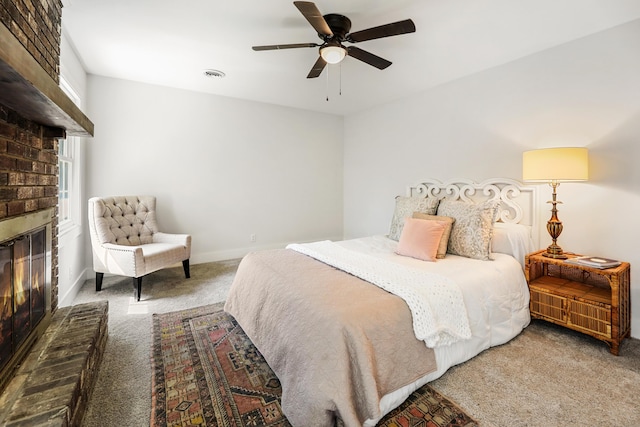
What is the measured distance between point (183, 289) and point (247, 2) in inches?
109

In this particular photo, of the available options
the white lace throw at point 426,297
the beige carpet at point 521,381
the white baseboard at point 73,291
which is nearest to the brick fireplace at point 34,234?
the beige carpet at point 521,381

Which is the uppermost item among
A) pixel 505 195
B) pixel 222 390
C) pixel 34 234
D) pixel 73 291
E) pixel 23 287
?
pixel 505 195

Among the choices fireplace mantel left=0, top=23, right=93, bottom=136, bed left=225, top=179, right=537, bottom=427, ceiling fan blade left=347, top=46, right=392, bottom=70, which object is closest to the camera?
fireplace mantel left=0, top=23, right=93, bottom=136

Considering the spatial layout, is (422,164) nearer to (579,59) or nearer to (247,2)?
(579,59)

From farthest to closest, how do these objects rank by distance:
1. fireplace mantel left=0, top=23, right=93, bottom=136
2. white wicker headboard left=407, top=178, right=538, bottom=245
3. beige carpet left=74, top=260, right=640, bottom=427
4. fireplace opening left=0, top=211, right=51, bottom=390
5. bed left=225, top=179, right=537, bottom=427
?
white wicker headboard left=407, top=178, right=538, bottom=245 < beige carpet left=74, top=260, right=640, bottom=427 < bed left=225, top=179, right=537, bottom=427 < fireplace opening left=0, top=211, right=51, bottom=390 < fireplace mantel left=0, top=23, right=93, bottom=136

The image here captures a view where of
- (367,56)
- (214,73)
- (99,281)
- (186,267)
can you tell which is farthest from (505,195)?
(99,281)

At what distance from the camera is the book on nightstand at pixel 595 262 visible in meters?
2.11

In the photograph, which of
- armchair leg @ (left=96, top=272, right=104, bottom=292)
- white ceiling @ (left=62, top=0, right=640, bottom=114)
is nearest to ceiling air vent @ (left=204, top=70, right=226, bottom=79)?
white ceiling @ (left=62, top=0, right=640, bottom=114)

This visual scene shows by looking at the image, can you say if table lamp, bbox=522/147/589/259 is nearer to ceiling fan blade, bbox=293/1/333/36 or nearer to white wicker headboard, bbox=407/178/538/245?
white wicker headboard, bbox=407/178/538/245

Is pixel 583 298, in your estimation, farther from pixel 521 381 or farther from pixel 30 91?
pixel 30 91

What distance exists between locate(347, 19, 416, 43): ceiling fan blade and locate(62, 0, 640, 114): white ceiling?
0.77ft

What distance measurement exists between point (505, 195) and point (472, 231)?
30.4 inches

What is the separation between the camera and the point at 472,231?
2.55 meters

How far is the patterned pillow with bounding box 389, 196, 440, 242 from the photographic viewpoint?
3.03 m
